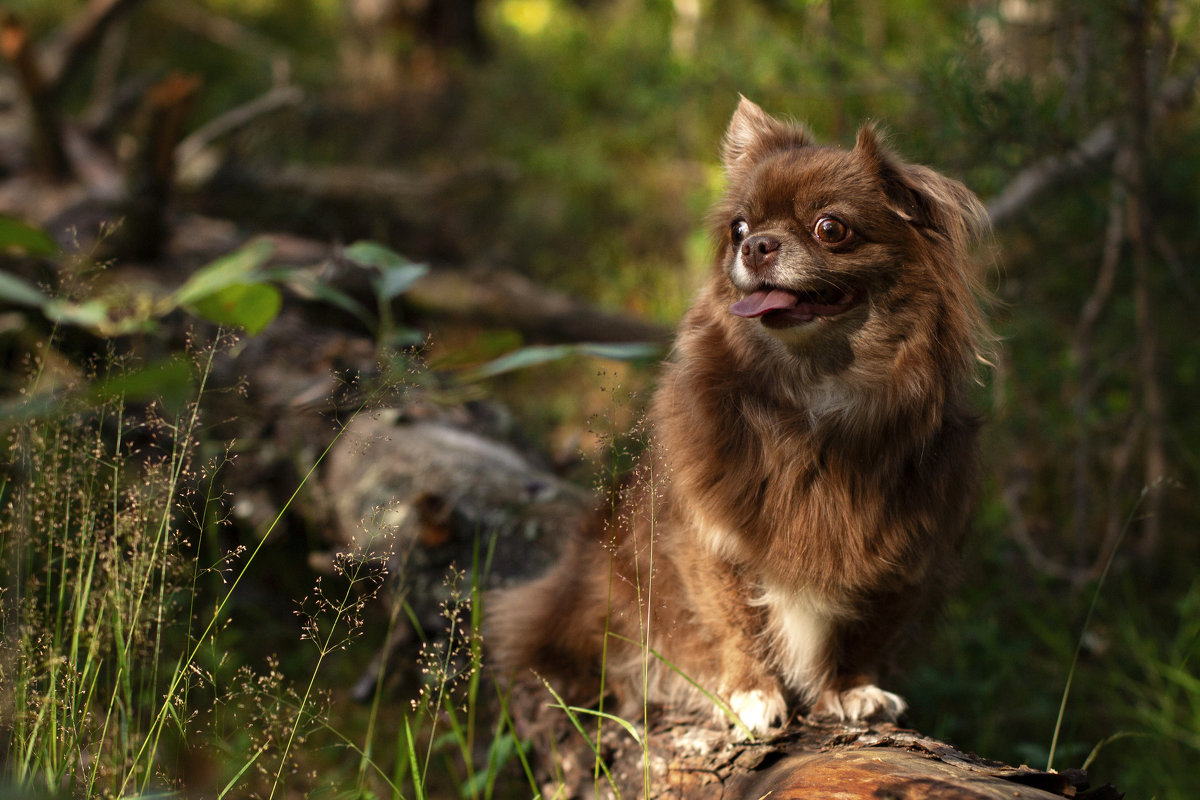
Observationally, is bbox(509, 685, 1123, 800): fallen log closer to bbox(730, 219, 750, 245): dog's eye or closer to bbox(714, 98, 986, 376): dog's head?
bbox(714, 98, 986, 376): dog's head

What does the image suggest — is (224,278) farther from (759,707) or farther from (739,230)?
(759,707)

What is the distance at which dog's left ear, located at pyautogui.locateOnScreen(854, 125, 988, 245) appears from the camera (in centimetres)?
215

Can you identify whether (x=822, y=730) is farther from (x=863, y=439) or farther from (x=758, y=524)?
(x=863, y=439)

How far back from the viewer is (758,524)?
2213 mm

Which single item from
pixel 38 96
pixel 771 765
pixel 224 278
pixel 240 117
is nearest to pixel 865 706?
pixel 771 765

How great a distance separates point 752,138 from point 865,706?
4.97 ft

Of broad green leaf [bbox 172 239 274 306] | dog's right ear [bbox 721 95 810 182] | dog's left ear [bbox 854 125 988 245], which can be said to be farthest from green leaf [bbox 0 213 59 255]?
dog's left ear [bbox 854 125 988 245]

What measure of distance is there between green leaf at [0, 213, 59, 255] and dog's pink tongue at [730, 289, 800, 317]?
2.16 meters

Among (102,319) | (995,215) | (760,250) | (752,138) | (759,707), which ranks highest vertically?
(752,138)

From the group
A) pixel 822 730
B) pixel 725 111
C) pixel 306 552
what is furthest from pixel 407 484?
pixel 725 111


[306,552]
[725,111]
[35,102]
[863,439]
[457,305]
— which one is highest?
[725,111]

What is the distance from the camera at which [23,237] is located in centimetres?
285

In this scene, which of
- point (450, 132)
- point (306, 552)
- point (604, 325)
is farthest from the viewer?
point (450, 132)

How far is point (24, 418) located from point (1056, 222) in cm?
432
